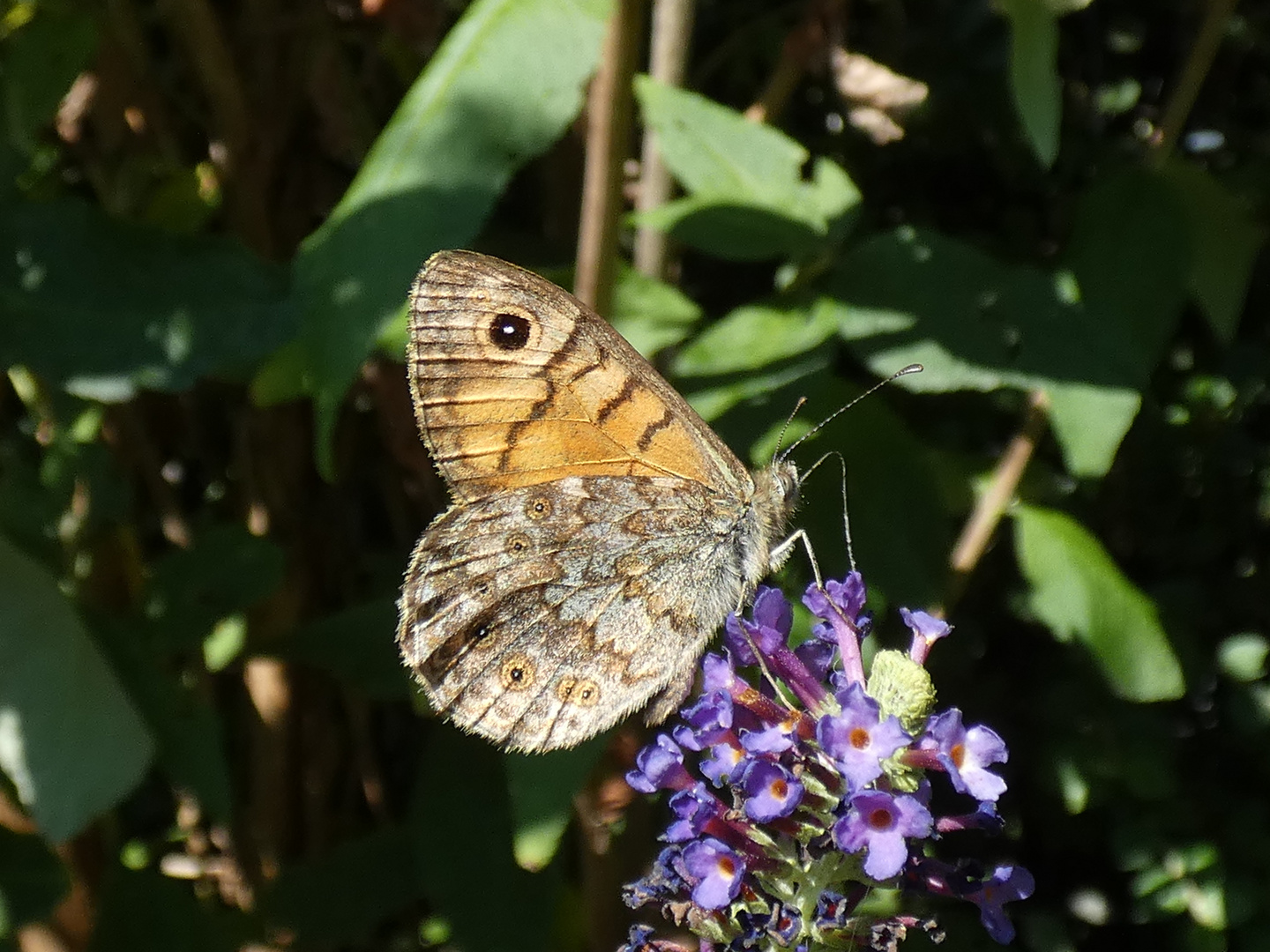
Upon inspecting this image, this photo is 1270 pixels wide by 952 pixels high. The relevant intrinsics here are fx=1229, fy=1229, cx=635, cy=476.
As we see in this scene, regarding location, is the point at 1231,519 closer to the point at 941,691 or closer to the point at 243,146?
the point at 941,691

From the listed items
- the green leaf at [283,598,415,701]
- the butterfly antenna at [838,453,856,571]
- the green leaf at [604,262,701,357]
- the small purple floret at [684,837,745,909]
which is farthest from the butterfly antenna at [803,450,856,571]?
the green leaf at [283,598,415,701]

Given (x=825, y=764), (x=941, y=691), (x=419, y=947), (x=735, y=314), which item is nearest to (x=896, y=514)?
(x=735, y=314)

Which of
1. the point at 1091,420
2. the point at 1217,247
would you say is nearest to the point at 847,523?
the point at 1091,420

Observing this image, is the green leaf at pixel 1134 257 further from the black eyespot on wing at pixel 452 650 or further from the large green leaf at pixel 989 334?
the black eyespot on wing at pixel 452 650

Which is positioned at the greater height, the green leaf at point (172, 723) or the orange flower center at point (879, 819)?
the orange flower center at point (879, 819)

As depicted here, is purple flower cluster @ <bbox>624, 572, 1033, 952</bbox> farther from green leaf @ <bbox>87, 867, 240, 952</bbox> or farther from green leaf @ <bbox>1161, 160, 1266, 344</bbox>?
green leaf @ <bbox>87, 867, 240, 952</bbox>

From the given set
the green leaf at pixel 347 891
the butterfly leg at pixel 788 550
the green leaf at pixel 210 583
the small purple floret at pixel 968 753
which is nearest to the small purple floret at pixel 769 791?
the small purple floret at pixel 968 753
